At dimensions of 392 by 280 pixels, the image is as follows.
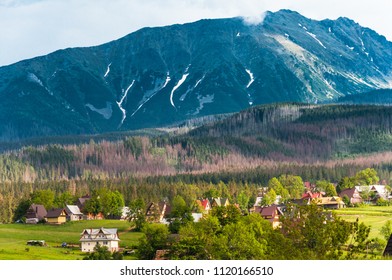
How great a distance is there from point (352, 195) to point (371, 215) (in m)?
41.6

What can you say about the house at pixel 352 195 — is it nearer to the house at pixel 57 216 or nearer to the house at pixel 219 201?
the house at pixel 219 201

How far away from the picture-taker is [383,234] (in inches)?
3947

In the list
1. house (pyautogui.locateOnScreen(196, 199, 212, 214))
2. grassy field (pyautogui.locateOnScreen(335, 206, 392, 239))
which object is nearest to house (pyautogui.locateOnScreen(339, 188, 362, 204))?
grassy field (pyautogui.locateOnScreen(335, 206, 392, 239))

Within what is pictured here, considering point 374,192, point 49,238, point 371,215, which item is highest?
point 374,192

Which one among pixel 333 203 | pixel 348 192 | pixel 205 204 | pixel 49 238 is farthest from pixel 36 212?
pixel 348 192

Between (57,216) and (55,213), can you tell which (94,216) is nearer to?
(55,213)

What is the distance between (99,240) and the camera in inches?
4107

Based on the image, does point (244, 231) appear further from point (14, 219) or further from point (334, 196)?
point (334, 196)

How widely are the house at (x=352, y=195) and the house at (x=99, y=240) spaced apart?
72.0 m

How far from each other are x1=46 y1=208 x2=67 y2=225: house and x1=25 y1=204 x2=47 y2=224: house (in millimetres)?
1331

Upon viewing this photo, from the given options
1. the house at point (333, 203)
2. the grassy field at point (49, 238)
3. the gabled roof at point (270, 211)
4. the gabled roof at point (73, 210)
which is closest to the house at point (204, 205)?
the gabled roof at point (270, 211)

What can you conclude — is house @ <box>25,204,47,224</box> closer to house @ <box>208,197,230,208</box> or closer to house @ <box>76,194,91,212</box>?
house @ <box>76,194,91,212</box>

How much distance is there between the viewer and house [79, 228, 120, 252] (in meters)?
101
